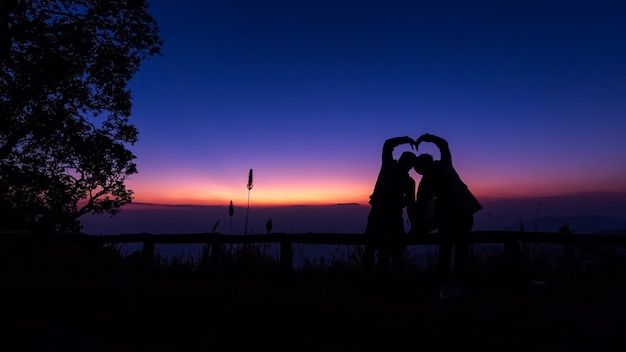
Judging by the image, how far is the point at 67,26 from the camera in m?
10.6

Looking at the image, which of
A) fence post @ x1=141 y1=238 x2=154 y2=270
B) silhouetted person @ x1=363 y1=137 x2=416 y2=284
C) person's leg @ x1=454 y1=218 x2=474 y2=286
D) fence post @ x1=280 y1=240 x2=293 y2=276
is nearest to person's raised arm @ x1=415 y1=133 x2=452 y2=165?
silhouetted person @ x1=363 y1=137 x2=416 y2=284

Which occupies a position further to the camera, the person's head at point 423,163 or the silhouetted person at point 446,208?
the person's head at point 423,163

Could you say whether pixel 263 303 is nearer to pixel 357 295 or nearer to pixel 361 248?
pixel 357 295

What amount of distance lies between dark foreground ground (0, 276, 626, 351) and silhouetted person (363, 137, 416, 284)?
0.56 m

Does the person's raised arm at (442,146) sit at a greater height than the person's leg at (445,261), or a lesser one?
greater

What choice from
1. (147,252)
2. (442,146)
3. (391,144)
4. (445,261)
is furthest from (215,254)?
(442,146)

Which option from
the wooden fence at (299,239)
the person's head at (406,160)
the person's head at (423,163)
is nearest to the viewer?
the person's head at (423,163)

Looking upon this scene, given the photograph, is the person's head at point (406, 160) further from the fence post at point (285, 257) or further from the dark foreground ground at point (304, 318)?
the fence post at point (285, 257)

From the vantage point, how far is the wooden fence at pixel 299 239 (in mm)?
5340

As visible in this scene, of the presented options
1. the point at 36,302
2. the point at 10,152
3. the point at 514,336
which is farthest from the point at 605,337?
the point at 10,152

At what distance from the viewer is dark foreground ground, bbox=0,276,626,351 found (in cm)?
293

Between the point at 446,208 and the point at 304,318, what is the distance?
2306 millimetres

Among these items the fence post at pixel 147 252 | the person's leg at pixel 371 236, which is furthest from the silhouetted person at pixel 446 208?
the fence post at pixel 147 252

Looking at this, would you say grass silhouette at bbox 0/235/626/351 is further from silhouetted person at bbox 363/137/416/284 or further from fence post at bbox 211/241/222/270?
silhouetted person at bbox 363/137/416/284
